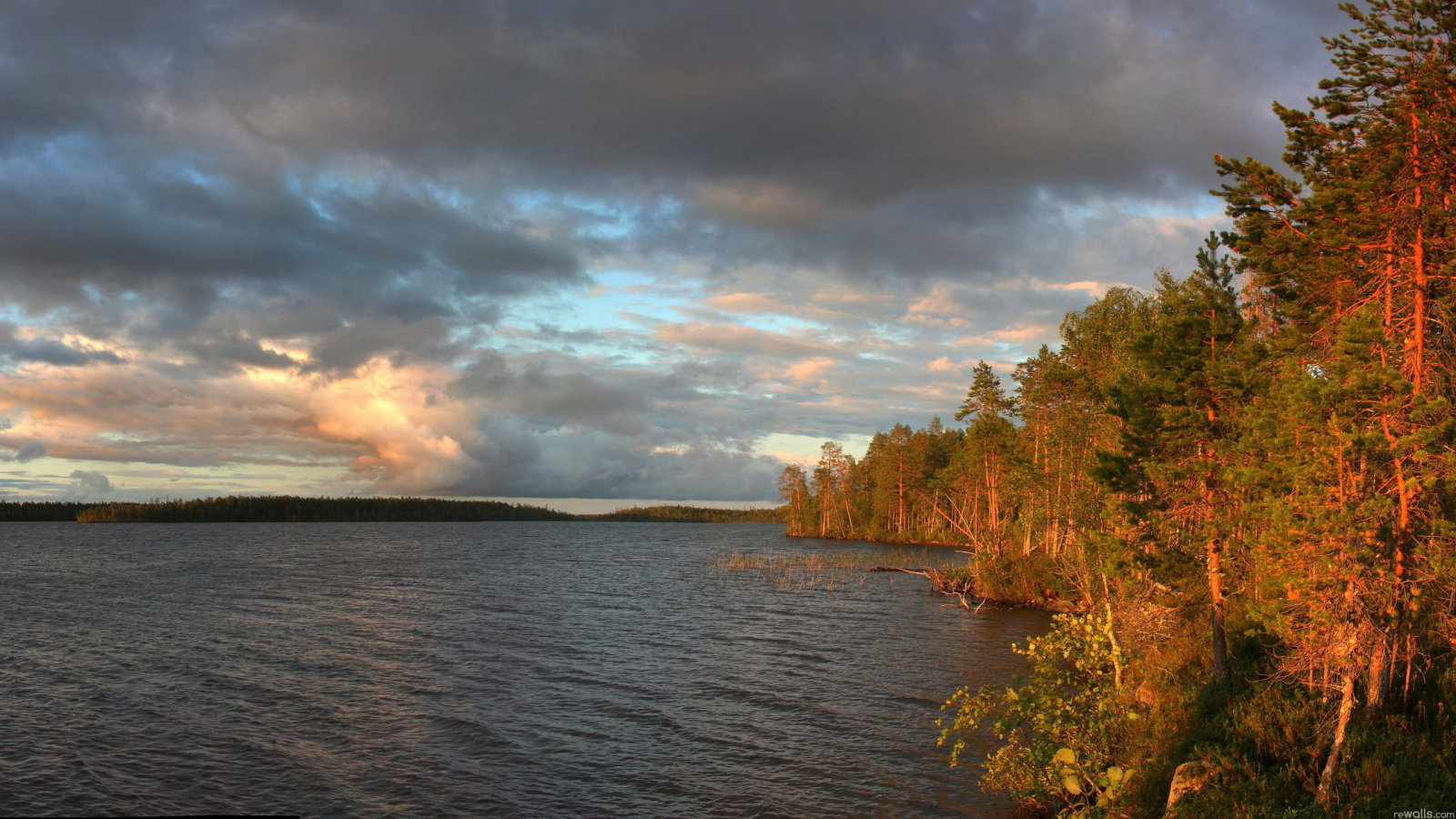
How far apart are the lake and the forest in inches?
147

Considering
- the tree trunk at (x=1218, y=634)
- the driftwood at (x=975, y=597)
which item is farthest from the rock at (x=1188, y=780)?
the driftwood at (x=975, y=597)

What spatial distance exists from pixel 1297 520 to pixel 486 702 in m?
24.2

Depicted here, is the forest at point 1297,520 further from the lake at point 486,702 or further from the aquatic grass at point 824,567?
the aquatic grass at point 824,567

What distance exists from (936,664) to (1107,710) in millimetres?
15097

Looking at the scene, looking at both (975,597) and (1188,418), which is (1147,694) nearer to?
(1188,418)

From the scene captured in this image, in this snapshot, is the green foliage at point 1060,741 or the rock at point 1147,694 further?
the rock at point 1147,694

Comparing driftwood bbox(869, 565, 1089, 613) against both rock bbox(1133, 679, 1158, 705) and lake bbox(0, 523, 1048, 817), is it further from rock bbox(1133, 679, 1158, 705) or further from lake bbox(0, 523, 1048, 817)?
rock bbox(1133, 679, 1158, 705)

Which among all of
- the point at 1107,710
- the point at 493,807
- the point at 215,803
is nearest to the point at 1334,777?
the point at 1107,710

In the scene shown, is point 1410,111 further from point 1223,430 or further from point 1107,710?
point 1107,710

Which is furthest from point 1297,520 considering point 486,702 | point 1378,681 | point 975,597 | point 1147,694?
point 975,597

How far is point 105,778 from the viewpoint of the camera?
18.6 m

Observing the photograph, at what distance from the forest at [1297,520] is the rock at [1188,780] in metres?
0.06

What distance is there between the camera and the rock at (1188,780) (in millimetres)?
13727

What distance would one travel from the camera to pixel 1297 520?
15.6 metres
